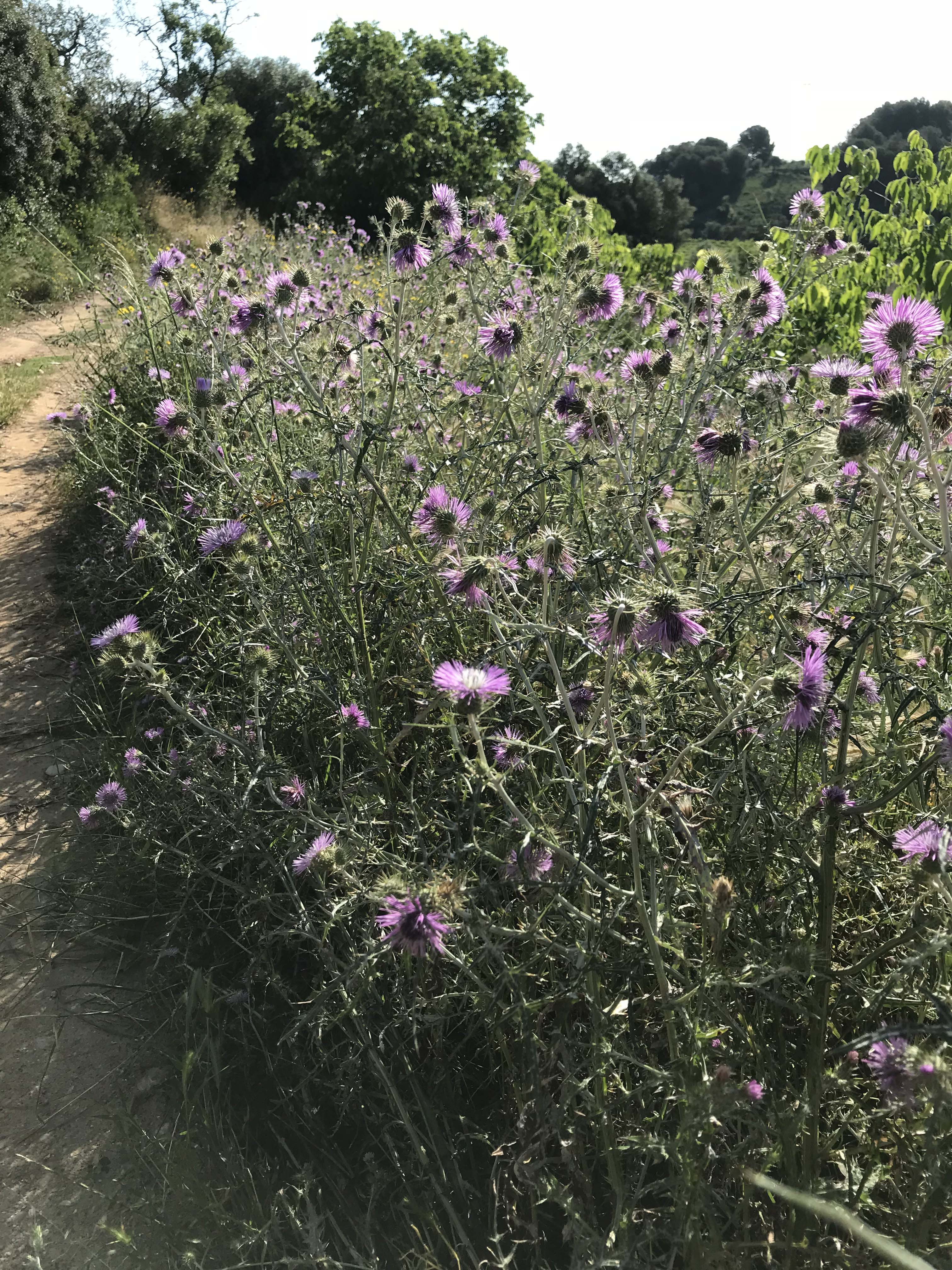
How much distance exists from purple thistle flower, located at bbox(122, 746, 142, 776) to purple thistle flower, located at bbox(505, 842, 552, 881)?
1351 millimetres

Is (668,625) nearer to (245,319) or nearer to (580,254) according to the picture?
(580,254)

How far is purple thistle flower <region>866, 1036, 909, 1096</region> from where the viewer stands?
1138 mm

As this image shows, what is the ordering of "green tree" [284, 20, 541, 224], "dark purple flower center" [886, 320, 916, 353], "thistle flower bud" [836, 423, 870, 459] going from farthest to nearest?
"green tree" [284, 20, 541, 224] → "dark purple flower center" [886, 320, 916, 353] → "thistle flower bud" [836, 423, 870, 459]

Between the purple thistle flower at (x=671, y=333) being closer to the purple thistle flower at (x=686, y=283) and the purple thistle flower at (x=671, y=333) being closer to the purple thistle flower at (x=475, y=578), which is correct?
the purple thistle flower at (x=686, y=283)

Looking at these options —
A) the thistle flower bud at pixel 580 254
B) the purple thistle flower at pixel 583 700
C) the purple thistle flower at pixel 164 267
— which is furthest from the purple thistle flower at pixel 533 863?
the purple thistle flower at pixel 164 267

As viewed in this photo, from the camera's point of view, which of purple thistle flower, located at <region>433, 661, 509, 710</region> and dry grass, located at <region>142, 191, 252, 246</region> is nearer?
purple thistle flower, located at <region>433, 661, 509, 710</region>

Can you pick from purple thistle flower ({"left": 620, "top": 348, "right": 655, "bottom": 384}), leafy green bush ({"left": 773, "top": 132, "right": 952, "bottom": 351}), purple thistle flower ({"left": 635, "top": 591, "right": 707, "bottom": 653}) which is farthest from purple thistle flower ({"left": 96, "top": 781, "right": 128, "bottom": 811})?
leafy green bush ({"left": 773, "top": 132, "right": 952, "bottom": 351})

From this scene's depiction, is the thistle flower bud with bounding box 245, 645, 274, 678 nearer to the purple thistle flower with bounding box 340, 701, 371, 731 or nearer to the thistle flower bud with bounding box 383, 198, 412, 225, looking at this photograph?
the purple thistle flower with bounding box 340, 701, 371, 731

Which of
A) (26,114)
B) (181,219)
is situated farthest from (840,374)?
(181,219)

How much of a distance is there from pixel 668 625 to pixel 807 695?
0.29 meters

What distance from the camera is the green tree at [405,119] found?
891 inches

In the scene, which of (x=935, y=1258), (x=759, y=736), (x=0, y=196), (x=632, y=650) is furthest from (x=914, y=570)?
(x=0, y=196)

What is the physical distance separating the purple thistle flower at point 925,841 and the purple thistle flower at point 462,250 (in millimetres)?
2222

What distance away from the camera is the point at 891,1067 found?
3.83ft
